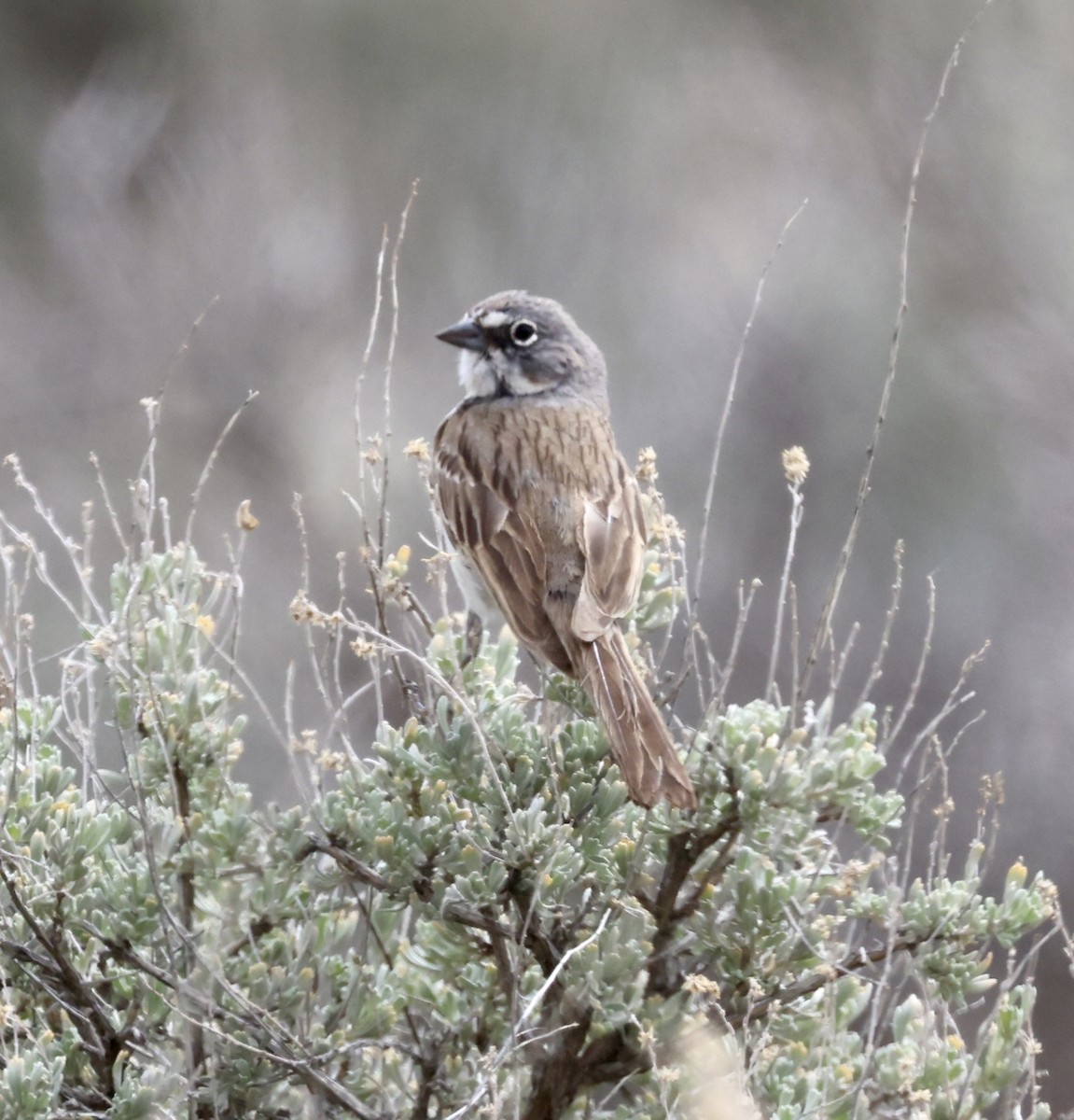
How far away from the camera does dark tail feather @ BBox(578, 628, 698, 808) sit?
8.58 ft

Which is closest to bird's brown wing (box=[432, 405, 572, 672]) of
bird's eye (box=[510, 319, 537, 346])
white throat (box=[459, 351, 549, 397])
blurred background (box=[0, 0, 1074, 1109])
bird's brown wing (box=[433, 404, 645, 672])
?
bird's brown wing (box=[433, 404, 645, 672])

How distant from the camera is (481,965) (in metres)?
2.96

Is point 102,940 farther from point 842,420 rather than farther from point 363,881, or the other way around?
point 842,420

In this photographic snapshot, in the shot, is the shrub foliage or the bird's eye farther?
the bird's eye

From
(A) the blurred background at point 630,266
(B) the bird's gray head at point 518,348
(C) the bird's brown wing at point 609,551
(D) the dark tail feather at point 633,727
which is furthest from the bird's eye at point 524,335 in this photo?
(A) the blurred background at point 630,266

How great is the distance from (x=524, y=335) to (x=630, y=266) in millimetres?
3153

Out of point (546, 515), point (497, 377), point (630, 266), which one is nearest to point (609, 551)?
point (546, 515)

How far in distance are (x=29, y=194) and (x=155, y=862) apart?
5628 mm

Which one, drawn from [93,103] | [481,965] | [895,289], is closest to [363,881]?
[481,965]

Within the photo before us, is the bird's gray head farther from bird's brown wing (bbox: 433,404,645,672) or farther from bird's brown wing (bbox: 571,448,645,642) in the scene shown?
bird's brown wing (bbox: 571,448,645,642)

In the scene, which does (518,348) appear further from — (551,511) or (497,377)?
(551,511)

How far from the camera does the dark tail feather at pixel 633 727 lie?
2615 mm

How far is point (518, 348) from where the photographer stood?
12.6 ft

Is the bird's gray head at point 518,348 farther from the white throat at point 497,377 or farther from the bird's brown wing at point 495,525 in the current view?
the bird's brown wing at point 495,525
